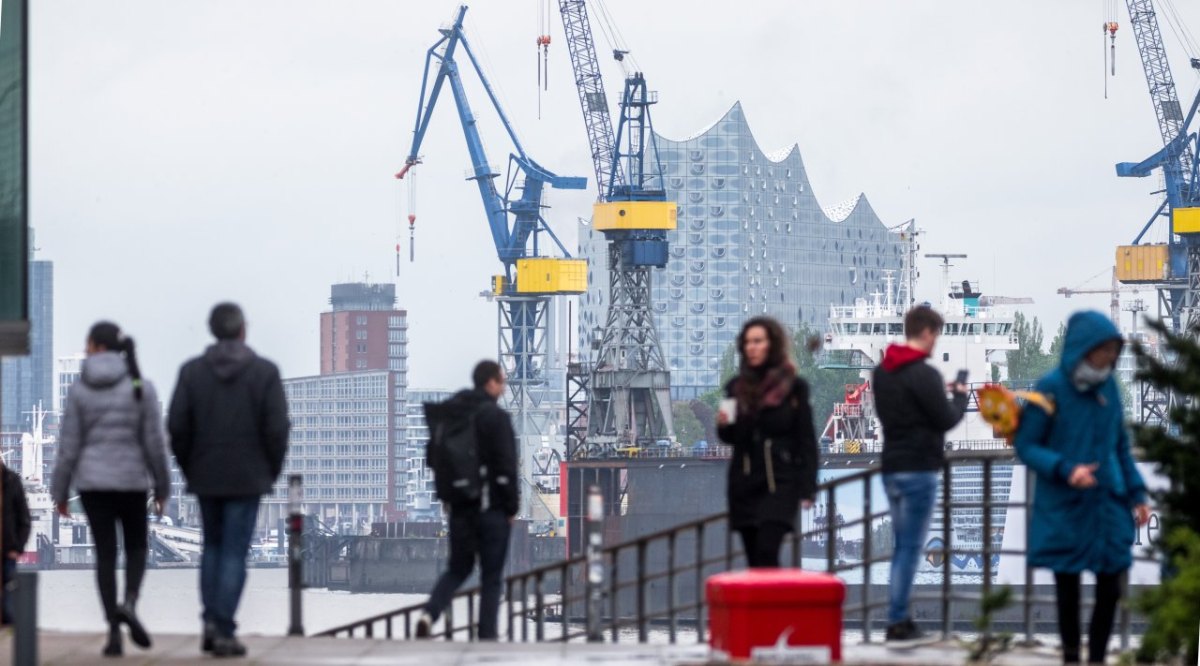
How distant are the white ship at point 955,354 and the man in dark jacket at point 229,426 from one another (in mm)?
67979

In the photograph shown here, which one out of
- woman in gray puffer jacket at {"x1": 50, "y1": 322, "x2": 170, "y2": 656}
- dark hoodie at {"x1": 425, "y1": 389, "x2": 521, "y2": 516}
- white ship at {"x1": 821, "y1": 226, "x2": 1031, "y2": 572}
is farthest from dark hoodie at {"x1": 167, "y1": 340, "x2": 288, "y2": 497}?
white ship at {"x1": 821, "y1": 226, "x2": 1031, "y2": 572}

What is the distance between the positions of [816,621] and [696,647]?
1720 millimetres

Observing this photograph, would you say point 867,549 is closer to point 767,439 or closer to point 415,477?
point 767,439

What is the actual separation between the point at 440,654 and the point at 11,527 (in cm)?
263

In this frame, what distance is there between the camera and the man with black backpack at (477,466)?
10508mm

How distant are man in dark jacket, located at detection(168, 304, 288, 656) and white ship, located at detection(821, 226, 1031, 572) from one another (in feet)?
223

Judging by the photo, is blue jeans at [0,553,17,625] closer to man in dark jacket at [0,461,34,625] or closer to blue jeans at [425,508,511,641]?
man in dark jacket at [0,461,34,625]

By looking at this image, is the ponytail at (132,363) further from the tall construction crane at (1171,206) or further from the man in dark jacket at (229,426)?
the tall construction crane at (1171,206)

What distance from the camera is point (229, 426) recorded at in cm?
887

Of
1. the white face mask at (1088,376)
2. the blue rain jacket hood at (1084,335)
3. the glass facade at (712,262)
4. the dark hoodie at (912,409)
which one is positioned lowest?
the dark hoodie at (912,409)

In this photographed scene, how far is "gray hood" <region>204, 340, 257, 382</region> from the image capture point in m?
8.83

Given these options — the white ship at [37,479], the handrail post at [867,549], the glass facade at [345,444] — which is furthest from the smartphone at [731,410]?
the glass facade at [345,444]

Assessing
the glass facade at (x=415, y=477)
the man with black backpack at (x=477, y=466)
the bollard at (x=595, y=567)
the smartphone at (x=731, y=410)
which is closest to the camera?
the smartphone at (x=731, y=410)

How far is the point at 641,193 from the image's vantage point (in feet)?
293
